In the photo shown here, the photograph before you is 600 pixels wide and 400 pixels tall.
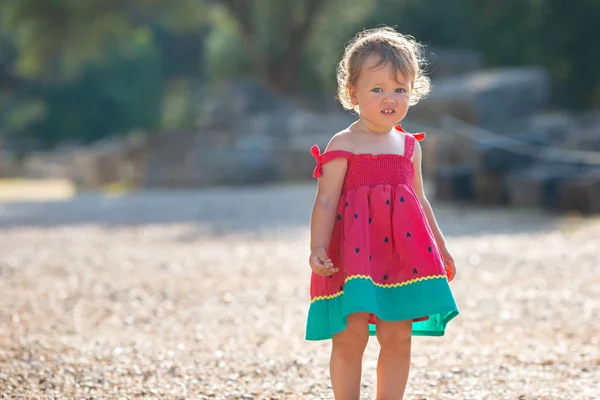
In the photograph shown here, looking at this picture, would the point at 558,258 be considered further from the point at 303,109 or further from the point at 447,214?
the point at 303,109

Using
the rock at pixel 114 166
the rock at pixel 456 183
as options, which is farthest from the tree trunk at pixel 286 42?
the rock at pixel 456 183

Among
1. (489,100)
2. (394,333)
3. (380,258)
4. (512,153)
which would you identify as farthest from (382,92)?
(489,100)

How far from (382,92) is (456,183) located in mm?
8829

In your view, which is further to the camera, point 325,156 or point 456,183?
point 456,183

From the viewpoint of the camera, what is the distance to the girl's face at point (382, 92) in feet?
9.28

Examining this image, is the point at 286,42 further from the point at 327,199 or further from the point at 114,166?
the point at 327,199

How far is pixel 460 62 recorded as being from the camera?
2217cm

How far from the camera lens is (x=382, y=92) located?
284 cm

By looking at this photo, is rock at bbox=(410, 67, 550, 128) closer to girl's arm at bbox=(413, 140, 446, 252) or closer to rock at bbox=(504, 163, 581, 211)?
rock at bbox=(504, 163, 581, 211)

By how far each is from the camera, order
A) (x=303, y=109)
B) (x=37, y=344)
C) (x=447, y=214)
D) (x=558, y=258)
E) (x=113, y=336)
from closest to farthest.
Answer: (x=37, y=344) < (x=113, y=336) < (x=558, y=258) < (x=447, y=214) < (x=303, y=109)

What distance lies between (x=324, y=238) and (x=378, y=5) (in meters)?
22.8

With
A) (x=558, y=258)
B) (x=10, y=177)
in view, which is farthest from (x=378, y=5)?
(x=558, y=258)

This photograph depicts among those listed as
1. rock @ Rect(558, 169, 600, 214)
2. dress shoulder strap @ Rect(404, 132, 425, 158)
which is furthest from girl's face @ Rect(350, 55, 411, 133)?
rock @ Rect(558, 169, 600, 214)

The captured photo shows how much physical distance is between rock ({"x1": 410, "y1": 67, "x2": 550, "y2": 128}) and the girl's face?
1075 cm
